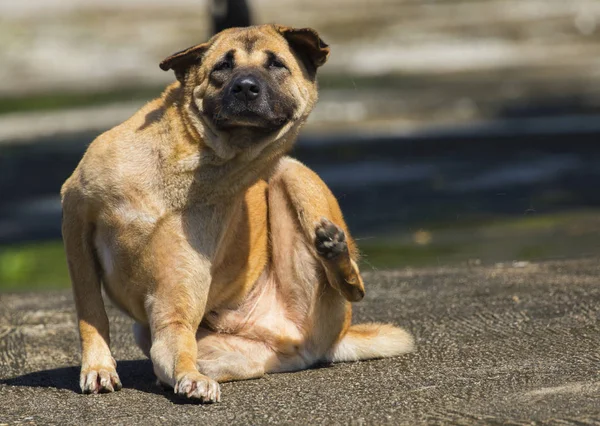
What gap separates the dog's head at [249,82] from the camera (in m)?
5.86

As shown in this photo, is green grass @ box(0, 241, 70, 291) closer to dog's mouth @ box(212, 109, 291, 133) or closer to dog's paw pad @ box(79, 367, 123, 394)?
dog's paw pad @ box(79, 367, 123, 394)

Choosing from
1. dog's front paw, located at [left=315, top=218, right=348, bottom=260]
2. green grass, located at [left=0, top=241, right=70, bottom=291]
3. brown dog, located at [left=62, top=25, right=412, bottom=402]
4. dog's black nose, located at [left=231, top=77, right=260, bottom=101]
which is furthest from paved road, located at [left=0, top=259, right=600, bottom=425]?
green grass, located at [left=0, top=241, right=70, bottom=291]

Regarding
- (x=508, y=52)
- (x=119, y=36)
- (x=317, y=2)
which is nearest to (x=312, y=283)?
(x=508, y=52)

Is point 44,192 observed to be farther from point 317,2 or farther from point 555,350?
point 317,2

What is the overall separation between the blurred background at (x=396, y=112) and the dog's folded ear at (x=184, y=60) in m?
3.95

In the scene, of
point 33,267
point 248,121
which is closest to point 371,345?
point 248,121

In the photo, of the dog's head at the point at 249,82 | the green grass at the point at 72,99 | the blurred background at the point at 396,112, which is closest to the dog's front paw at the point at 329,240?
the dog's head at the point at 249,82

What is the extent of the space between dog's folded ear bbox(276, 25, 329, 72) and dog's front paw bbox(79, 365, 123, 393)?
196 centimetres

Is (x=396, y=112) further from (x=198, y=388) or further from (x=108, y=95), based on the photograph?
(x=198, y=388)

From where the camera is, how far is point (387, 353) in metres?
6.39

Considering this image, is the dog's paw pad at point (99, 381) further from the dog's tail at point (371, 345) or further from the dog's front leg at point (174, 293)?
the dog's tail at point (371, 345)

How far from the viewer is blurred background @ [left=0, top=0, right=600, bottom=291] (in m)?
11.6

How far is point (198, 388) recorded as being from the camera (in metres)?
5.49

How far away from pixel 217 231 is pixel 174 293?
1.31 ft
